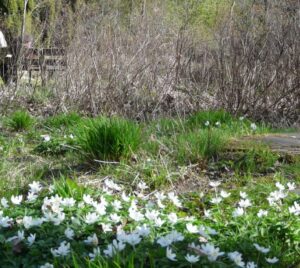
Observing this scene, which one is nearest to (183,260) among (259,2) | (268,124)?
(268,124)

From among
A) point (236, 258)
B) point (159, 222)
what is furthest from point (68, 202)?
point (236, 258)

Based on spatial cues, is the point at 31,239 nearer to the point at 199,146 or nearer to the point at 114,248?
the point at 114,248

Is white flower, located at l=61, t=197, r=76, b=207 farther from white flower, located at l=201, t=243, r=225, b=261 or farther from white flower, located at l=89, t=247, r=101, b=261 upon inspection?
white flower, located at l=201, t=243, r=225, b=261

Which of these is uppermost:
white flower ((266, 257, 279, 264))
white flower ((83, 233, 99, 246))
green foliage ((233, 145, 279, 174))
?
white flower ((83, 233, 99, 246))

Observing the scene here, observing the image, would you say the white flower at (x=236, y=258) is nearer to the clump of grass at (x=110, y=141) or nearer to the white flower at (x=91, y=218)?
the white flower at (x=91, y=218)

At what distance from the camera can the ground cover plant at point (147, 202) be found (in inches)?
99.7

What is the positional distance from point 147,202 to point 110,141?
1.12 metres

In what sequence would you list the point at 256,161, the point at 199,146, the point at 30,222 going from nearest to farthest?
the point at 30,222 < the point at 256,161 < the point at 199,146

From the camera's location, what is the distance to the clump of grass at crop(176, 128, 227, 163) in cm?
462

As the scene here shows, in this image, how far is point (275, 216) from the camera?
10.2 feet

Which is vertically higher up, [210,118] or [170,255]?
[170,255]

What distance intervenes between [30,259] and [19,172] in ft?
6.70

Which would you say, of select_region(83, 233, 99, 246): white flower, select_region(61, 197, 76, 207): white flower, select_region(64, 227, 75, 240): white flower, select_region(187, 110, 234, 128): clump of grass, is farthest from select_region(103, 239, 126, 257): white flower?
select_region(187, 110, 234, 128): clump of grass

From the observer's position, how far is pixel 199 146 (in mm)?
4691
